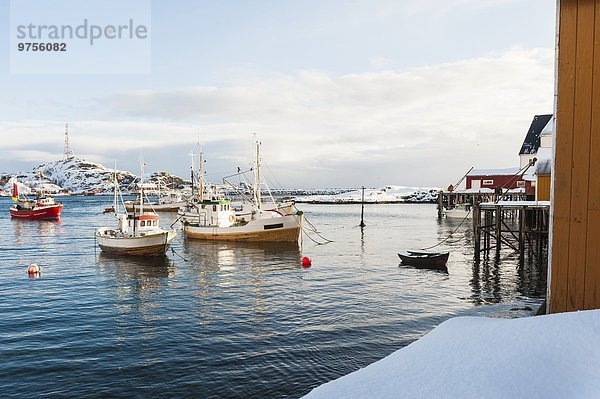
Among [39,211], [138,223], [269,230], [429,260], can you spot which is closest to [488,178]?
[269,230]

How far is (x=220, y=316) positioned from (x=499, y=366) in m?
13.2

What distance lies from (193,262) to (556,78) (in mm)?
25841

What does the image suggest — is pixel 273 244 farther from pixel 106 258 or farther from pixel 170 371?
pixel 170 371

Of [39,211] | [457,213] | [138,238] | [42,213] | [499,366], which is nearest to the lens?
[499,366]

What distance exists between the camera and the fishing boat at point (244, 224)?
39500 mm

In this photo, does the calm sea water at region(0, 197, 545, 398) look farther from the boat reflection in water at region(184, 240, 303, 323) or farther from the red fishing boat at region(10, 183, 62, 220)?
the red fishing boat at region(10, 183, 62, 220)

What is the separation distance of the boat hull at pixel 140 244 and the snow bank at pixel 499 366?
90.3 ft

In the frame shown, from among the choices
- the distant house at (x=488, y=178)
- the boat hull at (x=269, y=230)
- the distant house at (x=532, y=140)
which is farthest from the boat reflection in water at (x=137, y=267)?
the distant house at (x=532, y=140)

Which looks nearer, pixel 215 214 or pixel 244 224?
pixel 244 224

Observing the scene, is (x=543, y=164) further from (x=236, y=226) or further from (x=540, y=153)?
(x=236, y=226)

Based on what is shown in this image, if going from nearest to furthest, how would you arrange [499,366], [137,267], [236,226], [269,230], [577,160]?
[499,366], [577,160], [137,267], [269,230], [236,226]

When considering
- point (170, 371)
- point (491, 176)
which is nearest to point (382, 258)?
point (170, 371)

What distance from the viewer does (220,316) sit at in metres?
15.8

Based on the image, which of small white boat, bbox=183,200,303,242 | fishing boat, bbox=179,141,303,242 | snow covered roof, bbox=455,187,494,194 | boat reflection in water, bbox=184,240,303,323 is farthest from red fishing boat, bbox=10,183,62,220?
snow covered roof, bbox=455,187,494,194
